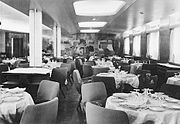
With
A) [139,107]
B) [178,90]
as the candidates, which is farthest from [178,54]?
[139,107]

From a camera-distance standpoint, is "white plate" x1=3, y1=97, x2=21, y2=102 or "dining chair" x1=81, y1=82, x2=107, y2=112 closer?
"white plate" x1=3, y1=97, x2=21, y2=102

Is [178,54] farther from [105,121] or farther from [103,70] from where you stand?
[105,121]

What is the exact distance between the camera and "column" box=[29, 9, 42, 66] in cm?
840

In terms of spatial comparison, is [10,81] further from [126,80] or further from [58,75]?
[126,80]

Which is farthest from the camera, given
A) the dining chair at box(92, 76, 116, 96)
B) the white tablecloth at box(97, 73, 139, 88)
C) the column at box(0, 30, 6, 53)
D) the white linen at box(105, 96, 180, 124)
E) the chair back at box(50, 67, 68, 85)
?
the column at box(0, 30, 6, 53)

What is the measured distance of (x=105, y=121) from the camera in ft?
8.64

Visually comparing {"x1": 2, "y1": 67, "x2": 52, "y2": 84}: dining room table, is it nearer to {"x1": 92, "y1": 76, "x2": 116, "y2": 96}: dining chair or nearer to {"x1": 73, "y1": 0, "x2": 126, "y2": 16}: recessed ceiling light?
{"x1": 92, "y1": 76, "x2": 116, "y2": 96}: dining chair

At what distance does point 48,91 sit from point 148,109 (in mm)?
1765

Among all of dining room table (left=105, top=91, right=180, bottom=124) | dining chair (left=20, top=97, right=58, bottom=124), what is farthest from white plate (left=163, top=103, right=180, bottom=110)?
dining chair (left=20, top=97, right=58, bottom=124)

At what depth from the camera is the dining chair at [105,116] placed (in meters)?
2.57

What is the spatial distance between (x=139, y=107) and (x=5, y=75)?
4.56 meters

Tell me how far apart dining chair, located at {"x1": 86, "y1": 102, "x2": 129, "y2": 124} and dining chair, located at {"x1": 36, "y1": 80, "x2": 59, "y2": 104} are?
1.27 meters

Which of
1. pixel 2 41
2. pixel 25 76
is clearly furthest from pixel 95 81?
pixel 2 41

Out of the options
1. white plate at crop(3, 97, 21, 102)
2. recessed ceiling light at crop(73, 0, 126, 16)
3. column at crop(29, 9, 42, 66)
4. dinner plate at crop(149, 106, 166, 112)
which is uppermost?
recessed ceiling light at crop(73, 0, 126, 16)
